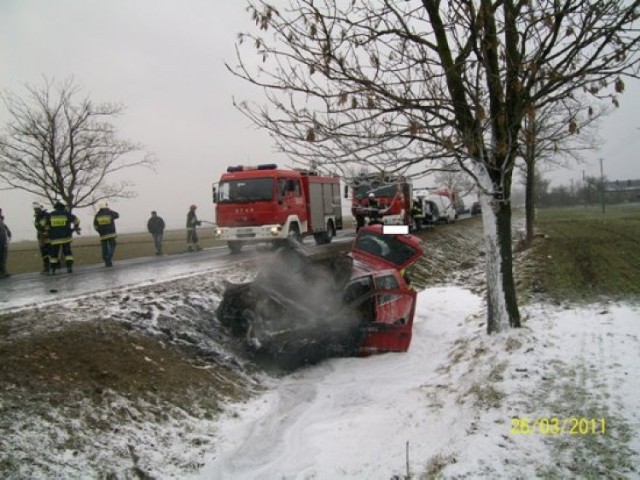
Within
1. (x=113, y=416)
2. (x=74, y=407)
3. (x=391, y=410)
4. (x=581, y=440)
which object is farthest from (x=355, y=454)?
(x=74, y=407)

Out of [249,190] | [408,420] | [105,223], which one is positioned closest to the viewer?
[408,420]

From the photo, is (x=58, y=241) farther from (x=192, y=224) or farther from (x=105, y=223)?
(x=192, y=224)

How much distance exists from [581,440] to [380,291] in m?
3.99

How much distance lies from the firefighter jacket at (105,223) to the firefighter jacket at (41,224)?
1.27 meters

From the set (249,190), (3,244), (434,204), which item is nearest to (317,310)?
(249,190)

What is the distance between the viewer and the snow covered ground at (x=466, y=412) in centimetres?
431

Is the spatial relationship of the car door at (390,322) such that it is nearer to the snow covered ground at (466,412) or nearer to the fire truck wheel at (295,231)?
the snow covered ground at (466,412)

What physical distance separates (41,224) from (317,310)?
32.6 ft

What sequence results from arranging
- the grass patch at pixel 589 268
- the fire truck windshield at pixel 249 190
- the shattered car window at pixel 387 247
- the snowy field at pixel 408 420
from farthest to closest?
the fire truck windshield at pixel 249 190 < the grass patch at pixel 589 268 < the shattered car window at pixel 387 247 < the snowy field at pixel 408 420

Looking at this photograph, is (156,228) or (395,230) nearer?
(395,230)

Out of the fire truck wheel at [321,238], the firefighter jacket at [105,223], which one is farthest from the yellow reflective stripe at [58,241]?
the fire truck wheel at [321,238]

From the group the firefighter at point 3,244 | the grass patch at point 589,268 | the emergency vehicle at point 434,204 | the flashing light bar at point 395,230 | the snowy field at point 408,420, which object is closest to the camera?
the snowy field at point 408,420

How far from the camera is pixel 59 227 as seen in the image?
12.7 meters

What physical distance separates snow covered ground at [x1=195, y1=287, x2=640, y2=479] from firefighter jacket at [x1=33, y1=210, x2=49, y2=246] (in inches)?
371
